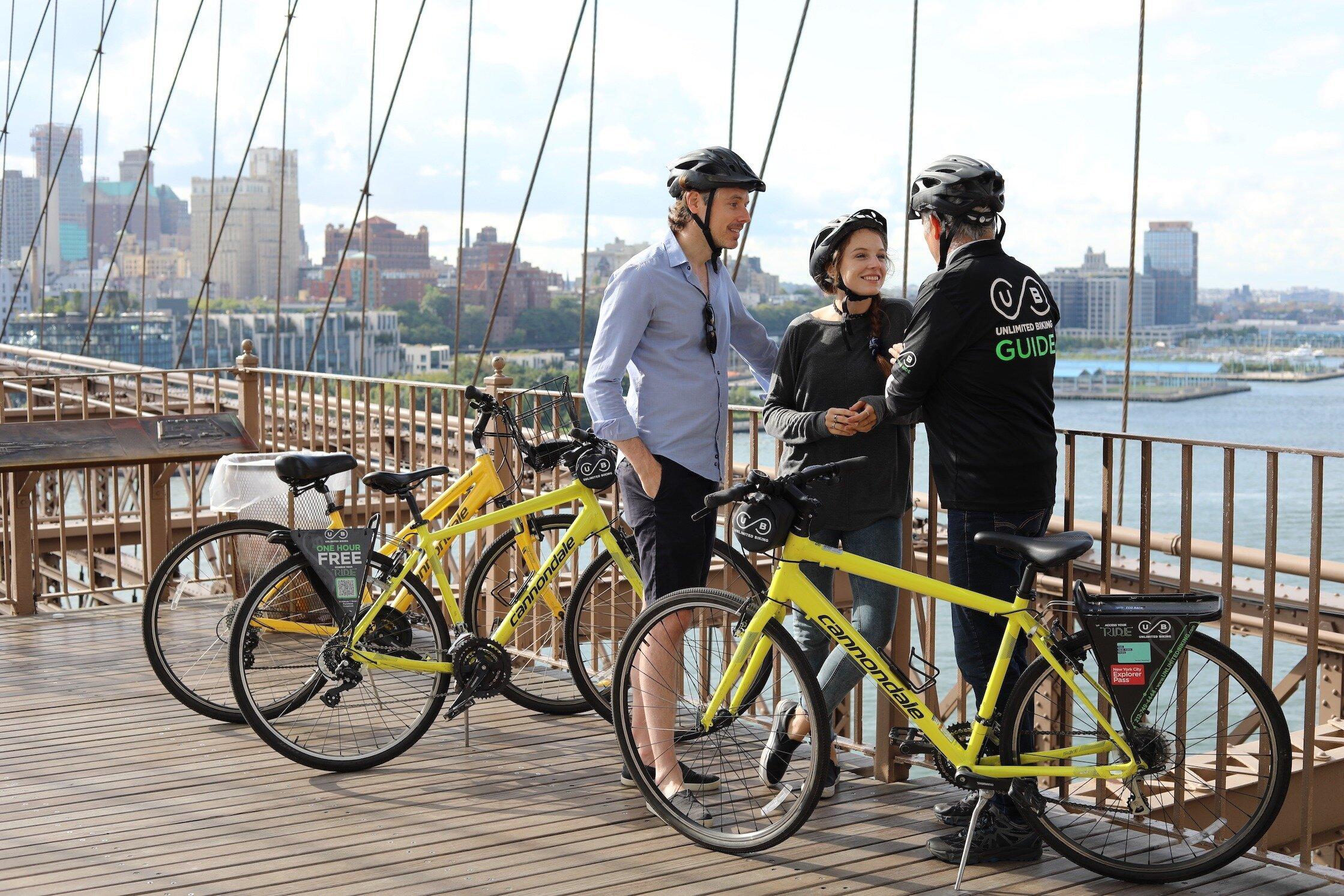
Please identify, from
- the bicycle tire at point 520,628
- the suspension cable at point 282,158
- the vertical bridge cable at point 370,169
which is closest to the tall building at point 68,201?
the suspension cable at point 282,158

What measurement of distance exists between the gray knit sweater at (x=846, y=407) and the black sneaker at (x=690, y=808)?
2.24 ft

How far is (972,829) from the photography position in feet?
8.98

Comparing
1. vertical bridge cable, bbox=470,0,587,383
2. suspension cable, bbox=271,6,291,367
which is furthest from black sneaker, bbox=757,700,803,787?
suspension cable, bbox=271,6,291,367

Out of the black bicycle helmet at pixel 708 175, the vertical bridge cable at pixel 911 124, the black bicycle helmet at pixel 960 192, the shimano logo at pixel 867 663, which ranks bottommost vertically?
the shimano logo at pixel 867 663

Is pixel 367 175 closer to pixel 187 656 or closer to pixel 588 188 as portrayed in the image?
pixel 588 188

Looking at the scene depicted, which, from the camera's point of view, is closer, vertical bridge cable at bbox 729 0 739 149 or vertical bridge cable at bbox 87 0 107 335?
vertical bridge cable at bbox 729 0 739 149

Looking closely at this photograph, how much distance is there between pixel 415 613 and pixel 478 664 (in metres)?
0.22

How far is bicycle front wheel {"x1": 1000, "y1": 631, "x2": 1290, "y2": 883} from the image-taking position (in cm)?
267

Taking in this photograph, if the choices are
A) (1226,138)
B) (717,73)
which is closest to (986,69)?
(1226,138)

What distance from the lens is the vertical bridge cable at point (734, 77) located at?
36.2 feet

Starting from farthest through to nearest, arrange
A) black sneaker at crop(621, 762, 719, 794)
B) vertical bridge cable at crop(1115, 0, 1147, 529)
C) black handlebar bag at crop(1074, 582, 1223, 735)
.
Answer: 1. vertical bridge cable at crop(1115, 0, 1147, 529)
2. black sneaker at crop(621, 762, 719, 794)
3. black handlebar bag at crop(1074, 582, 1223, 735)

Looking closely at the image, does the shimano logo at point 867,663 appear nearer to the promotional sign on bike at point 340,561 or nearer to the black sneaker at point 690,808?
the black sneaker at point 690,808

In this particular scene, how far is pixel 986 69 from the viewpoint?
2988cm

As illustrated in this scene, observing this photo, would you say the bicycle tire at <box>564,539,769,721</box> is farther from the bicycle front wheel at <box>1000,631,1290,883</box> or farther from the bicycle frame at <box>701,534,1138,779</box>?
the bicycle front wheel at <box>1000,631,1290,883</box>
